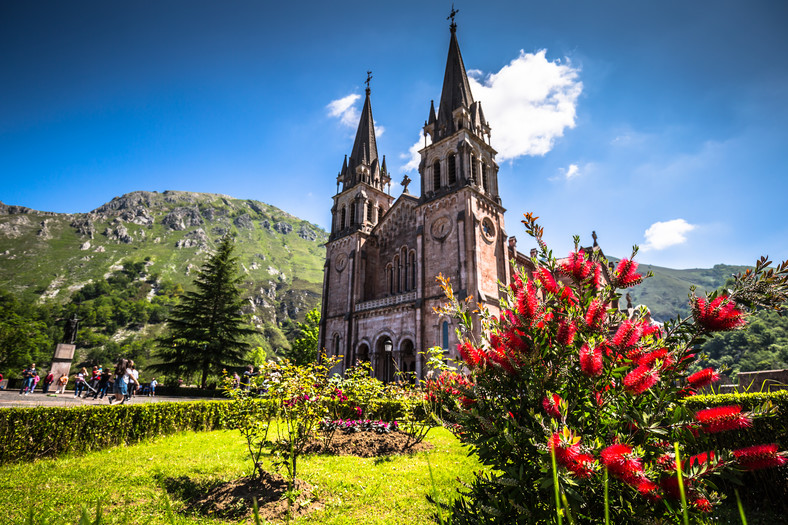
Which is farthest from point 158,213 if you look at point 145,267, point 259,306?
point 259,306

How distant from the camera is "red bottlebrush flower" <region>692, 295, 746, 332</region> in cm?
214

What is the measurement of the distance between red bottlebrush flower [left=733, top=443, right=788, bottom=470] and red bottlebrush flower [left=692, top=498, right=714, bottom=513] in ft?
0.89

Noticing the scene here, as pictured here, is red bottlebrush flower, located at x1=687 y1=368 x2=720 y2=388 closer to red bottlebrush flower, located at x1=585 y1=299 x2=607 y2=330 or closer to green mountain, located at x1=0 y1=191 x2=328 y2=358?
red bottlebrush flower, located at x1=585 y1=299 x2=607 y2=330

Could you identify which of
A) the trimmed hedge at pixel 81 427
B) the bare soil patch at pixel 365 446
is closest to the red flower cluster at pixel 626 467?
the bare soil patch at pixel 365 446

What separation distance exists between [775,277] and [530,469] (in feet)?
5.73

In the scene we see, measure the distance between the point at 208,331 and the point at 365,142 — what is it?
22.1 metres

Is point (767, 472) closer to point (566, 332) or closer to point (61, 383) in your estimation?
point (566, 332)

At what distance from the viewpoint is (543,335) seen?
2.37 meters

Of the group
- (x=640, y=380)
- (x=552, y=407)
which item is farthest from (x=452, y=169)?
(x=552, y=407)

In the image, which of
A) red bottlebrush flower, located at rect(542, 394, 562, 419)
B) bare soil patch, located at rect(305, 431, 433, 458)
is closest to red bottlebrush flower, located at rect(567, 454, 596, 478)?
red bottlebrush flower, located at rect(542, 394, 562, 419)

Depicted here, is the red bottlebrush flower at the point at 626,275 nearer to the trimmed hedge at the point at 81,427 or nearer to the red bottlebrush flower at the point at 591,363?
the red bottlebrush flower at the point at 591,363

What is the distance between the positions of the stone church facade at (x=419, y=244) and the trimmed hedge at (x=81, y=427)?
11724mm

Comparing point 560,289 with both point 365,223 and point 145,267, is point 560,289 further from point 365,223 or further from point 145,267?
point 145,267

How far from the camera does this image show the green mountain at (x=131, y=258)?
12625 centimetres
